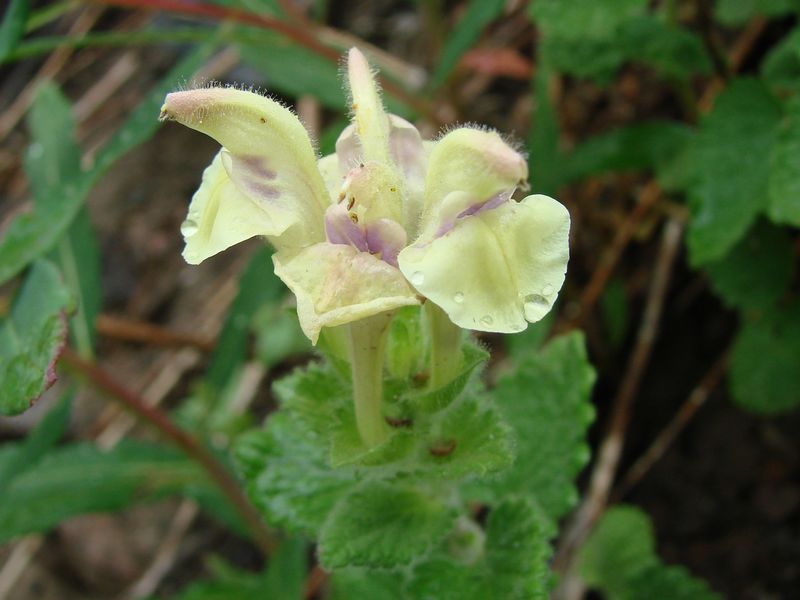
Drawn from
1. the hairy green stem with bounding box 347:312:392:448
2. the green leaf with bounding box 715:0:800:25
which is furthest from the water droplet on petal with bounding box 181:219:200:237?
the green leaf with bounding box 715:0:800:25

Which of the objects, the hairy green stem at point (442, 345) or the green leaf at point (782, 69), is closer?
the hairy green stem at point (442, 345)

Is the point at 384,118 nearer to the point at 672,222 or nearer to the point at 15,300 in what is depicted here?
the point at 15,300

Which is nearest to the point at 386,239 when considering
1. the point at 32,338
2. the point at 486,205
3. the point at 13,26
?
the point at 486,205

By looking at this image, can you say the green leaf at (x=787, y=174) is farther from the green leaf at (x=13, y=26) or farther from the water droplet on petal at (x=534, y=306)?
the green leaf at (x=13, y=26)

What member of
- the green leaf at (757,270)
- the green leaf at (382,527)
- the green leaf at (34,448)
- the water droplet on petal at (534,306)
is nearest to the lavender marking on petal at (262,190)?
the water droplet on petal at (534,306)

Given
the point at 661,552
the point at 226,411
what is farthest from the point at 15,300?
the point at 661,552

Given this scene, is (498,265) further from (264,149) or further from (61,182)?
(61,182)
